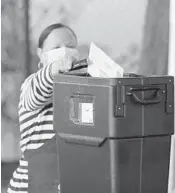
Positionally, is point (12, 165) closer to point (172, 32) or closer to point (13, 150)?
point (13, 150)

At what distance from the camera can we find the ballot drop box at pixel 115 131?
2.36m

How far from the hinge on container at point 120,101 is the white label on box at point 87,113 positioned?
5.2 inches

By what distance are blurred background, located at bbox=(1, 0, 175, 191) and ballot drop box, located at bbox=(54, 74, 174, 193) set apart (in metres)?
0.84

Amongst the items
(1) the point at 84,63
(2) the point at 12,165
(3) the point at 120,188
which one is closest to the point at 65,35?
(1) the point at 84,63

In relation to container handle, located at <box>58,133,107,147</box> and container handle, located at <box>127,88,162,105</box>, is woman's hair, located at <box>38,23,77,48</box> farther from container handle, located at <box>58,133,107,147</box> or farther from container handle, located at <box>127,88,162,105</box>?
container handle, located at <box>127,88,162,105</box>

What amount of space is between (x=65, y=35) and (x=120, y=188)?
1.09 metres

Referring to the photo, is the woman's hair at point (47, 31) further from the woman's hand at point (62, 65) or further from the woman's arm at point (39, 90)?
the woman's hand at point (62, 65)

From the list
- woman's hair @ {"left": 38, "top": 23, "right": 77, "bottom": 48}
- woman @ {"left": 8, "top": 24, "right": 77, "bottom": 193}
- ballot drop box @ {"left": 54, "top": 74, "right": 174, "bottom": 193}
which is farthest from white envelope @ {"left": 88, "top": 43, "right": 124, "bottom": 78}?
woman's hair @ {"left": 38, "top": 23, "right": 77, "bottom": 48}

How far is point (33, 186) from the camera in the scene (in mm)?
3094

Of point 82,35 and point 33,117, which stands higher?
point 82,35

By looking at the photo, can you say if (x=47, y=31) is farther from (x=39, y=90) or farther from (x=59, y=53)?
(x=39, y=90)

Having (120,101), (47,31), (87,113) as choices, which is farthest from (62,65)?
(47,31)

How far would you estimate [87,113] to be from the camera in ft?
7.99

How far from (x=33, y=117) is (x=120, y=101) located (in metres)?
0.80
